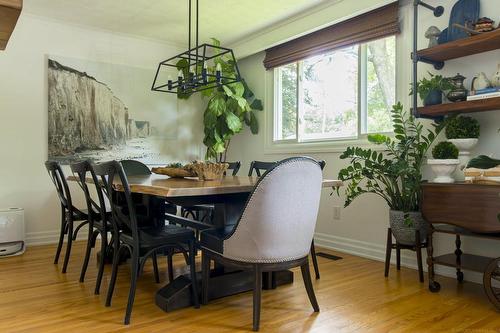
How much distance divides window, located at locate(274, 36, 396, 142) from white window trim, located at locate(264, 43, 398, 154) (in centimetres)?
1

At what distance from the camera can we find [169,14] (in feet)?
12.7

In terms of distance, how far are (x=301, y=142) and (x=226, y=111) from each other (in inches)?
38.0

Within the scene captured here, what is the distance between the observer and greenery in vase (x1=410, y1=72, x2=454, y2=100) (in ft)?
8.82

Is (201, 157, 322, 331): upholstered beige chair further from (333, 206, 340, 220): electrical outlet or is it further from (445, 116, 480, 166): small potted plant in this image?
(333, 206, 340, 220): electrical outlet

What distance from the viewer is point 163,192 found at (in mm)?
1812

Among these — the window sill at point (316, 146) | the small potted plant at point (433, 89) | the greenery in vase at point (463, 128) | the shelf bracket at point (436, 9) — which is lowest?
the window sill at point (316, 146)

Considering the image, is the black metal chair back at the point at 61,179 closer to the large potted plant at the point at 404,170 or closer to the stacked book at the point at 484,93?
the large potted plant at the point at 404,170

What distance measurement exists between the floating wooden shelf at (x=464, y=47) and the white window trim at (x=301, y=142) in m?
0.76

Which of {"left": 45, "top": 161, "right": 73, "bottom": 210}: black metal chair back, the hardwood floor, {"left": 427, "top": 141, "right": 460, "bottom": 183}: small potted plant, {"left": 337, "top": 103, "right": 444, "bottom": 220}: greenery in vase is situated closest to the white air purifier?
A: the hardwood floor

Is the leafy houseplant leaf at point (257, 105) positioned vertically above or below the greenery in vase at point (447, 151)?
above

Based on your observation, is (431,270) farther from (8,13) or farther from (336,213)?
(8,13)

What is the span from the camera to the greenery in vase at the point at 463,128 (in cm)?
262

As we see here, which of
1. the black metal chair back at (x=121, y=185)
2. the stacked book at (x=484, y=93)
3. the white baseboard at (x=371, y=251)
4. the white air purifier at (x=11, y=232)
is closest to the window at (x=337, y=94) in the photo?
the stacked book at (x=484, y=93)

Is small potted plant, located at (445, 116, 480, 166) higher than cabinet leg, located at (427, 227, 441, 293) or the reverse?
higher
